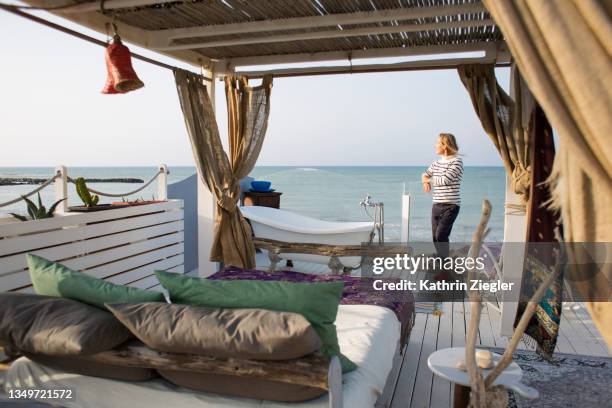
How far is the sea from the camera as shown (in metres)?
13.6

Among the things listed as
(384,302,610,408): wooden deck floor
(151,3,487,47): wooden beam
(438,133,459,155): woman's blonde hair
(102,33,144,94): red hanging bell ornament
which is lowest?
(384,302,610,408): wooden deck floor

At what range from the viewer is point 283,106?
632 inches

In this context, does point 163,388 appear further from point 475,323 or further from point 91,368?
point 475,323

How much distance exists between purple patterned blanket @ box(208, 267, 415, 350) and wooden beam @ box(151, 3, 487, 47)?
1.88 m

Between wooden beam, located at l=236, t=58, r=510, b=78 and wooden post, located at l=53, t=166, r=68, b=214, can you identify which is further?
wooden beam, located at l=236, t=58, r=510, b=78

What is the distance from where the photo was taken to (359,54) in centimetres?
453

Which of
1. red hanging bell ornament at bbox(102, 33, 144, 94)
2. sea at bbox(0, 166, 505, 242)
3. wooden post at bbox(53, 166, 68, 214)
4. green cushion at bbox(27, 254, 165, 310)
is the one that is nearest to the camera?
green cushion at bbox(27, 254, 165, 310)

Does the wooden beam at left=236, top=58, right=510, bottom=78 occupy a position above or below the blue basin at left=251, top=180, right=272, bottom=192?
above

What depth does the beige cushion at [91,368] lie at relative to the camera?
5.66 feet

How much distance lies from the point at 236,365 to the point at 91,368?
0.67 metres

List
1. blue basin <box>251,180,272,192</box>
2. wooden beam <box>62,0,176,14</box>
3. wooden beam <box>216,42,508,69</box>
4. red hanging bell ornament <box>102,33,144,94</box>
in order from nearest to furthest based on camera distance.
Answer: red hanging bell ornament <box>102,33,144,94</box>, wooden beam <box>62,0,176,14</box>, wooden beam <box>216,42,508,69</box>, blue basin <box>251,180,272,192</box>

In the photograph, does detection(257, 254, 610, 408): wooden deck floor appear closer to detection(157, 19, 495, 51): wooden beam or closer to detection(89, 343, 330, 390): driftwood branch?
detection(89, 343, 330, 390): driftwood branch

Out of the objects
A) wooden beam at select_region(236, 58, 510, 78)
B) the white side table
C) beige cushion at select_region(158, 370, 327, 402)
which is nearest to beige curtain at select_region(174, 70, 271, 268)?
wooden beam at select_region(236, 58, 510, 78)

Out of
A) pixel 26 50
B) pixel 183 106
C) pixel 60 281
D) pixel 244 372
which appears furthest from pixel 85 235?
pixel 26 50
